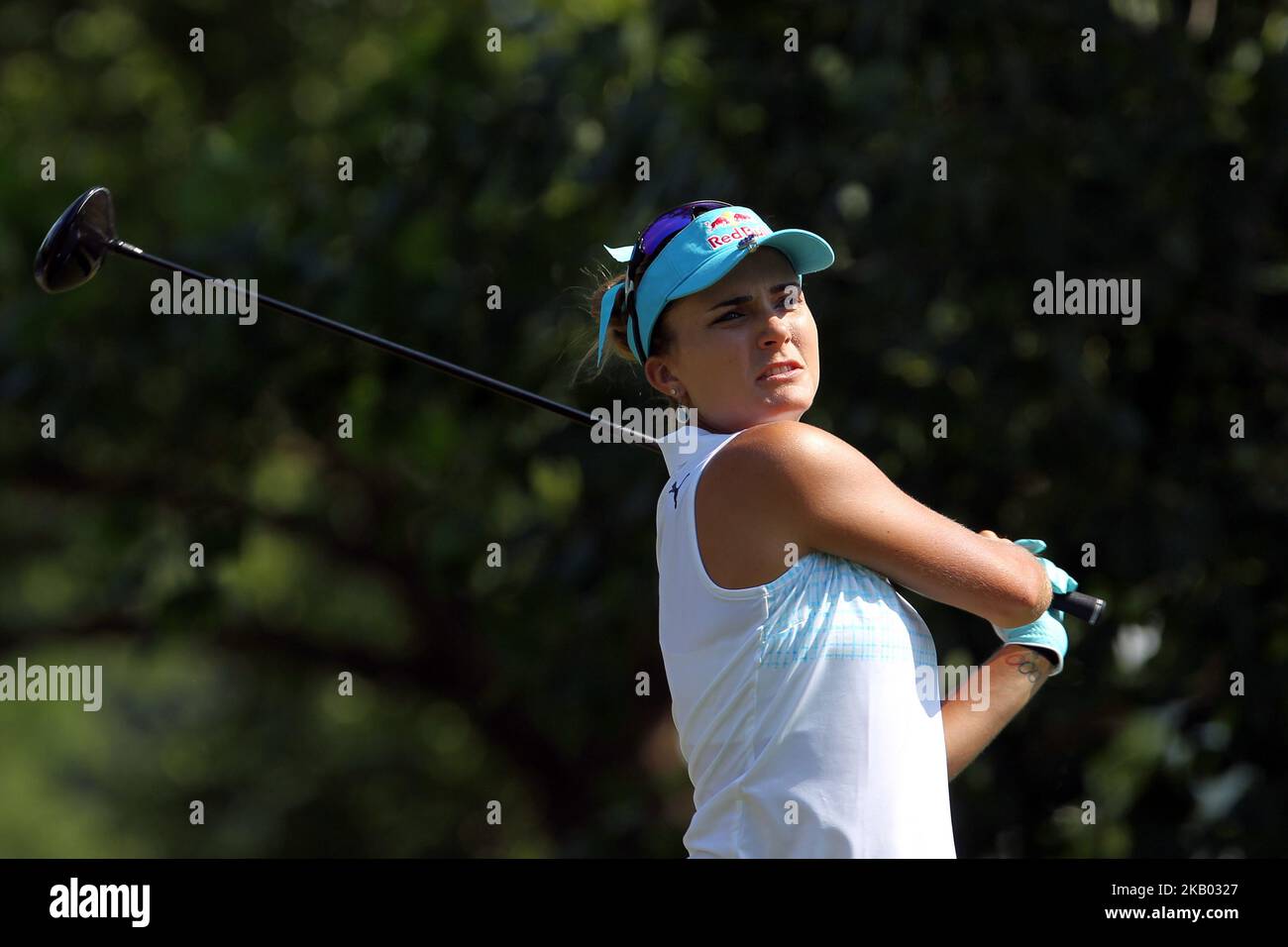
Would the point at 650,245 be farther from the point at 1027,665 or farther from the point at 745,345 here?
the point at 1027,665

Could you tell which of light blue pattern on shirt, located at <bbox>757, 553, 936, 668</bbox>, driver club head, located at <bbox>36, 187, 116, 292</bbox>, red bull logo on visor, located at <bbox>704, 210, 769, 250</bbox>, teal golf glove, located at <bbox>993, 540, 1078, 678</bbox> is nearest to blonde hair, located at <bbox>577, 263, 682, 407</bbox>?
red bull logo on visor, located at <bbox>704, 210, 769, 250</bbox>

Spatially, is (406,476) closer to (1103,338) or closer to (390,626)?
(1103,338)

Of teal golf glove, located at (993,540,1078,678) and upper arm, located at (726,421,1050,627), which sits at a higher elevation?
upper arm, located at (726,421,1050,627)

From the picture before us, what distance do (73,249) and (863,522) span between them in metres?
1.87

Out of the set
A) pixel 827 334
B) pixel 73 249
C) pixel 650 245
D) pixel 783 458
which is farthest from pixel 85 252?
pixel 827 334

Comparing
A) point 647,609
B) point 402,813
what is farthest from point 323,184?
point 402,813

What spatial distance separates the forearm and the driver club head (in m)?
1.94

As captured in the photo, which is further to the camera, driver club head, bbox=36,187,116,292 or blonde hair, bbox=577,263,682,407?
driver club head, bbox=36,187,116,292

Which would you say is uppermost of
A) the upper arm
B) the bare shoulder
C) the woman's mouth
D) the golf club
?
the golf club

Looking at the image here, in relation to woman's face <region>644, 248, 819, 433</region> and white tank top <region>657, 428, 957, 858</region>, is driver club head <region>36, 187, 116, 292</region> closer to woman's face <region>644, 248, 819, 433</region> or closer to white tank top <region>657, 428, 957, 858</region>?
woman's face <region>644, 248, 819, 433</region>

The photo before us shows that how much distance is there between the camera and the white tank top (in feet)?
7.88

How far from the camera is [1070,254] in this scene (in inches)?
223

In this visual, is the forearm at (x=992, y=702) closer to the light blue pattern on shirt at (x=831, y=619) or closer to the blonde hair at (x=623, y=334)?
the light blue pattern on shirt at (x=831, y=619)
